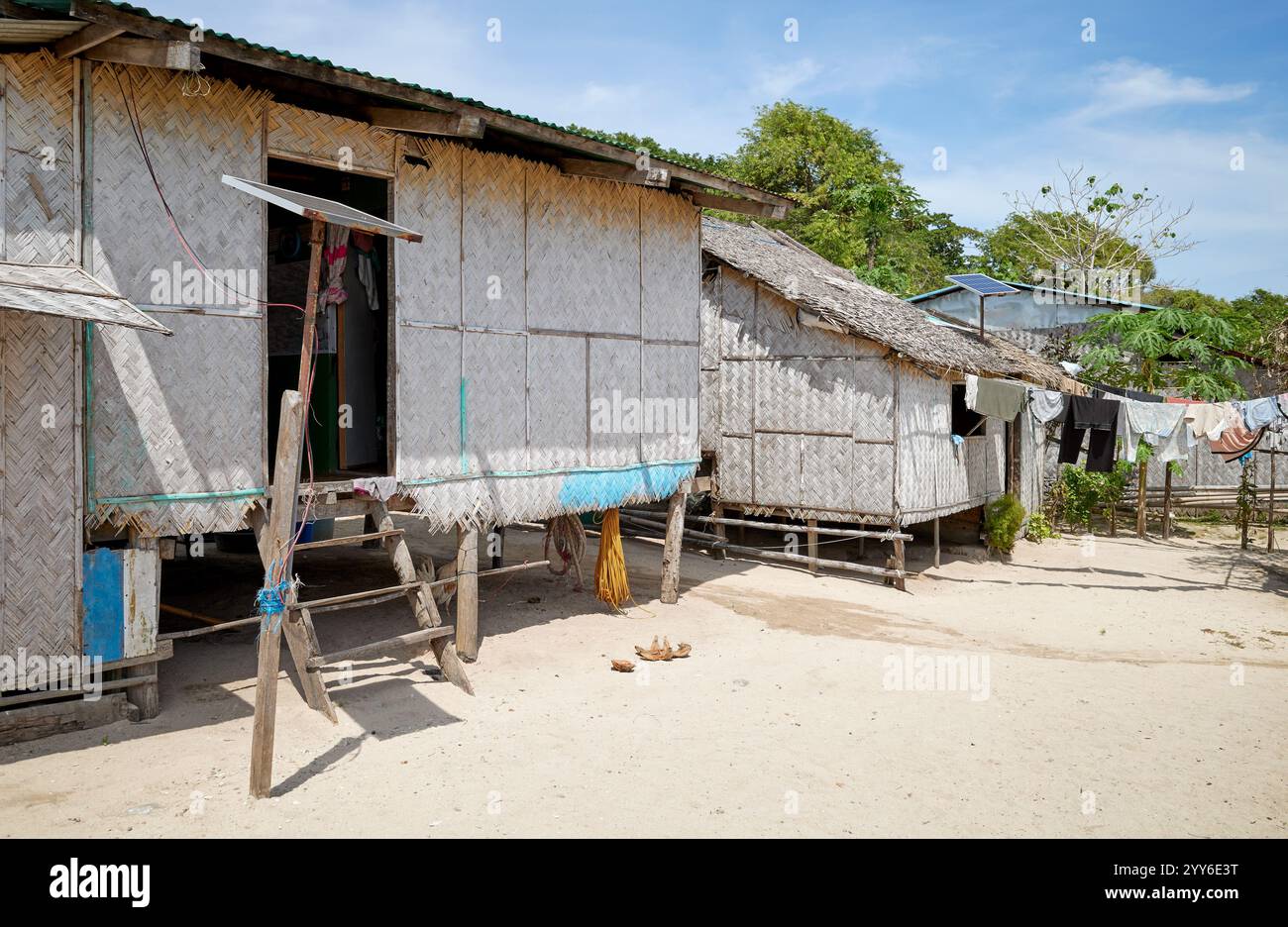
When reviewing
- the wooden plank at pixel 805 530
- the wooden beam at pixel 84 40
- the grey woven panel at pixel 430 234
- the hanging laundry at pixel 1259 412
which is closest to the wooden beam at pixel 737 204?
the grey woven panel at pixel 430 234

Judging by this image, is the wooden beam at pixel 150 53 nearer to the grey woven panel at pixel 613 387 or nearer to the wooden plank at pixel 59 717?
the wooden plank at pixel 59 717

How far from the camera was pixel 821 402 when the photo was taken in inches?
512

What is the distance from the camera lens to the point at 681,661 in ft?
28.9

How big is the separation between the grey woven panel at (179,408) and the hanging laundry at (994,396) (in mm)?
9823

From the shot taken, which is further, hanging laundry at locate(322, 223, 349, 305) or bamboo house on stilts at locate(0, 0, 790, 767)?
hanging laundry at locate(322, 223, 349, 305)

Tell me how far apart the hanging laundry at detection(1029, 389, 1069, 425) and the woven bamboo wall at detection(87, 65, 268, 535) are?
37.0 feet

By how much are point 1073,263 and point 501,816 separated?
29.1 m

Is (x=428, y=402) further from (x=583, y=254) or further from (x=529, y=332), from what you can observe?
(x=583, y=254)

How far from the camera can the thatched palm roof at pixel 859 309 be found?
12.7m

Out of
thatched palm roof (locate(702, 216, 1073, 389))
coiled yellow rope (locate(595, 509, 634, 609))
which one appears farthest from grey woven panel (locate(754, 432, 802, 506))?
coiled yellow rope (locate(595, 509, 634, 609))

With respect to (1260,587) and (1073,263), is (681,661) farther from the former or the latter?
(1073,263)

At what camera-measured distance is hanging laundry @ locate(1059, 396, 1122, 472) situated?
13.5m

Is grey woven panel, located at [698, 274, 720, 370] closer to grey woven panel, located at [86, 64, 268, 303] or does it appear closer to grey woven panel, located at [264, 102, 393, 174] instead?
grey woven panel, located at [264, 102, 393, 174]
